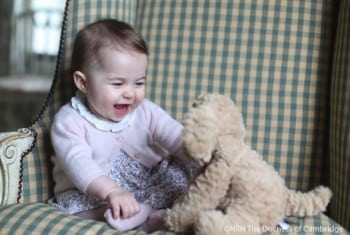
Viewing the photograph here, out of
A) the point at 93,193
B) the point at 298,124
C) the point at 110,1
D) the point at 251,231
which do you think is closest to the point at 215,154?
the point at 251,231

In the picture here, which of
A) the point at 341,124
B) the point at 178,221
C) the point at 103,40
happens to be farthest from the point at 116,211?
the point at 341,124

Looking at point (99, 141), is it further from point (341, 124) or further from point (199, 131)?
point (341, 124)

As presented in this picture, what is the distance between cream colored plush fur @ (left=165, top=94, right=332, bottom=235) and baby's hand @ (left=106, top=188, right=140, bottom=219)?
70 mm

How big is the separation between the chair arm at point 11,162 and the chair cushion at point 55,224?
86 mm

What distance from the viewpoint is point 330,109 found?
46.9 inches

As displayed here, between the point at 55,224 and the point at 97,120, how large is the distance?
0.29 m

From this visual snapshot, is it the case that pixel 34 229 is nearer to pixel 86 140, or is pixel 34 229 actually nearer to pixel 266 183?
pixel 86 140

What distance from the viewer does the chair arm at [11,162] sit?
A: 1094 millimetres

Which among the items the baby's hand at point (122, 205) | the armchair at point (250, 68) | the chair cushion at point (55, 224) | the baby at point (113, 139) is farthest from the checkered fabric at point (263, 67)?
the baby's hand at point (122, 205)

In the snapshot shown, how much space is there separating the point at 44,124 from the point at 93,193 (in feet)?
0.99

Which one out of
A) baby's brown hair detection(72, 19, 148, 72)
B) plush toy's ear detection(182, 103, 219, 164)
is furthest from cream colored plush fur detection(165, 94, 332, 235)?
baby's brown hair detection(72, 19, 148, 72)

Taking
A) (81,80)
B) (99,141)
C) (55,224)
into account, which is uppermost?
(81,80)

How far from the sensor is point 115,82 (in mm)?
1085

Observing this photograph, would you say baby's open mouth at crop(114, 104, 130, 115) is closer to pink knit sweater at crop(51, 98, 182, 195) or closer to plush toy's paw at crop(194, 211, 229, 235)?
pink knit sweater at crop(51, 98, 182, 195)
